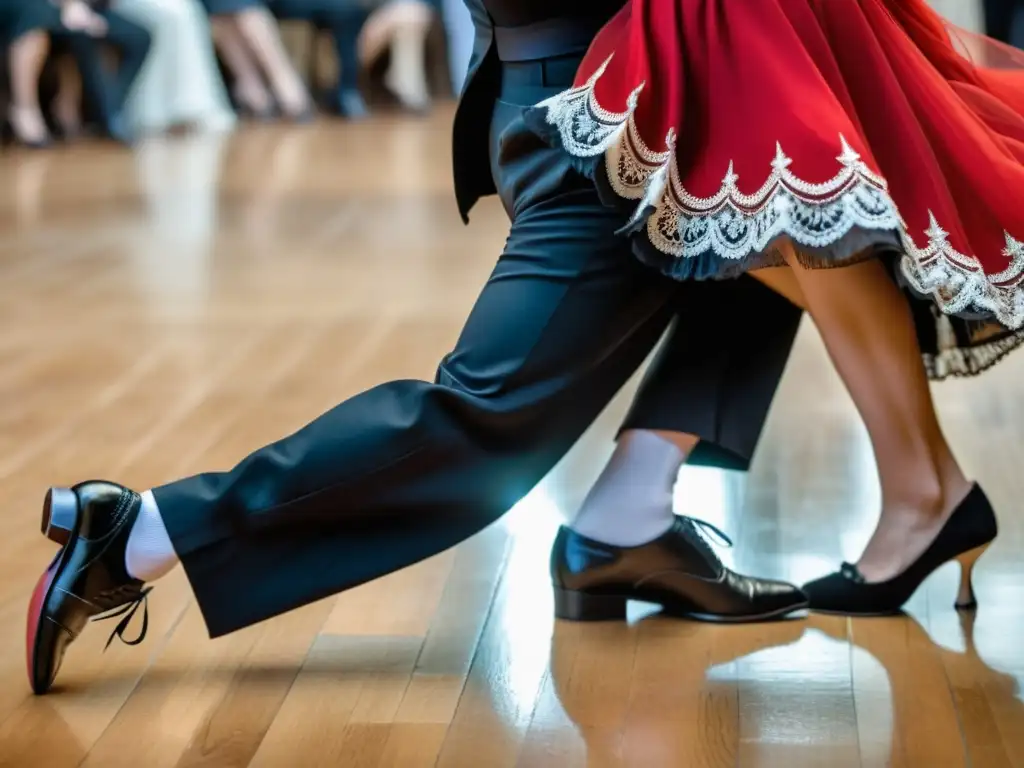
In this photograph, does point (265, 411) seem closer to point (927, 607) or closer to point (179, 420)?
point (179, 420)

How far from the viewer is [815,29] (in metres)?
1.54

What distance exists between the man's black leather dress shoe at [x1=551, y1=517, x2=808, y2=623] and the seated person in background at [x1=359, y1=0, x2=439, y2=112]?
19.5ft

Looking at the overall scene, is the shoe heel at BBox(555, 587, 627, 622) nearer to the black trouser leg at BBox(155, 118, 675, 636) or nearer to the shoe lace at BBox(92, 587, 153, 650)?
the black trouser leg at BBox(155, 118, 675, 636)

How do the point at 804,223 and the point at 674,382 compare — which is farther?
the point at 674,382

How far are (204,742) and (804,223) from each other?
2.50 feet

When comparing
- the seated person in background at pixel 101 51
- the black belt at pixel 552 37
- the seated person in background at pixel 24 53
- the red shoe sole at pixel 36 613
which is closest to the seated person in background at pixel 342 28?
the seated person in background at pixel 101 51

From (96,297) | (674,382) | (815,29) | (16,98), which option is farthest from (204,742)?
(16,98)

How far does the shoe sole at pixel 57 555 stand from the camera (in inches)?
63.9

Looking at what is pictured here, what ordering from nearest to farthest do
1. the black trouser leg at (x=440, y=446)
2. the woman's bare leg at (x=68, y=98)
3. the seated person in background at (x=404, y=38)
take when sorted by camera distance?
the black trouser leg at (x=440, y=446) → the woman's bare leg at (x=68, y=98) → the seated person in background at (x=404, y=38)

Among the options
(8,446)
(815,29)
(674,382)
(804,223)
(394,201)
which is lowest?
(394,201)

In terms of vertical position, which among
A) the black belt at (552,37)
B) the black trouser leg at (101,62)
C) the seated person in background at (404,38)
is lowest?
the seated person in background at (404,38)

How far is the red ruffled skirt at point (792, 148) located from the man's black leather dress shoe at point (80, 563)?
58 cm

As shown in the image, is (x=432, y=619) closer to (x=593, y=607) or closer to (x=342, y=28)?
(x=593, y=607)

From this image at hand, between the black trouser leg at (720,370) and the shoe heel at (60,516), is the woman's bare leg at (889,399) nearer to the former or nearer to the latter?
the black trouser leg at (720,370)
